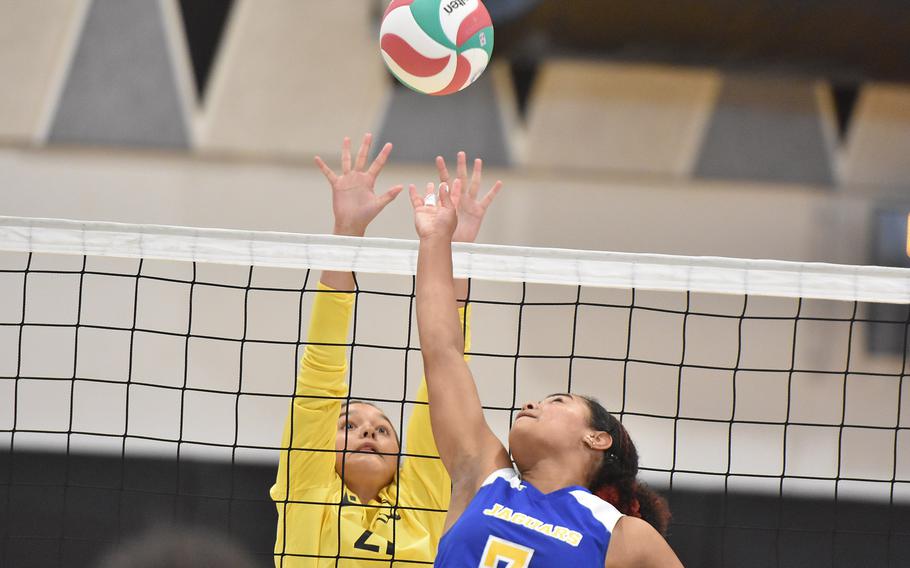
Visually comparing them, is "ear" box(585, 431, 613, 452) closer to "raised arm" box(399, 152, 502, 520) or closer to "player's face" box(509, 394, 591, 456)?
"player's face" box(509, 394, 591, 456)

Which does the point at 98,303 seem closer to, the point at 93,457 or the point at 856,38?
the point at 93,457

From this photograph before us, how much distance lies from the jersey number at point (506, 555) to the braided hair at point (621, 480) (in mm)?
323

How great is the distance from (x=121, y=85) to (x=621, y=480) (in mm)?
4981

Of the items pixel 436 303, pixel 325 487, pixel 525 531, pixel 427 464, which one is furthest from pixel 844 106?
pixel 525 531

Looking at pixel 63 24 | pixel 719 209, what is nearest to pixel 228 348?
pixel 63 24

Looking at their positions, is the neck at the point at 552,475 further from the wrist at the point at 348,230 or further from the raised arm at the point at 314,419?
the wrist at the point at 348,230

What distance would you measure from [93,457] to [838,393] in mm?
4793

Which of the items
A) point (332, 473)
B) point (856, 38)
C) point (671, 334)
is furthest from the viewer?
point (671, 334)

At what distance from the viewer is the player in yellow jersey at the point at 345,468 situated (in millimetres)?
2766

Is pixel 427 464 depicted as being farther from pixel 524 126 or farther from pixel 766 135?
pixel 766 135

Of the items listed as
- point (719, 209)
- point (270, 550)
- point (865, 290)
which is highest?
point (719, 209)

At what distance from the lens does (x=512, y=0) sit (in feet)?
19.1

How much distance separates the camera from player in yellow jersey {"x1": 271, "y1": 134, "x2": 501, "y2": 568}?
9.07 feet

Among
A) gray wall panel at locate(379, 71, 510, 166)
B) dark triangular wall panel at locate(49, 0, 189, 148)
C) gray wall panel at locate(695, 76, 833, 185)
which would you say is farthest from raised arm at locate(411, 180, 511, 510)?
gray wall panel at locate(695, 76, 833, 185)
